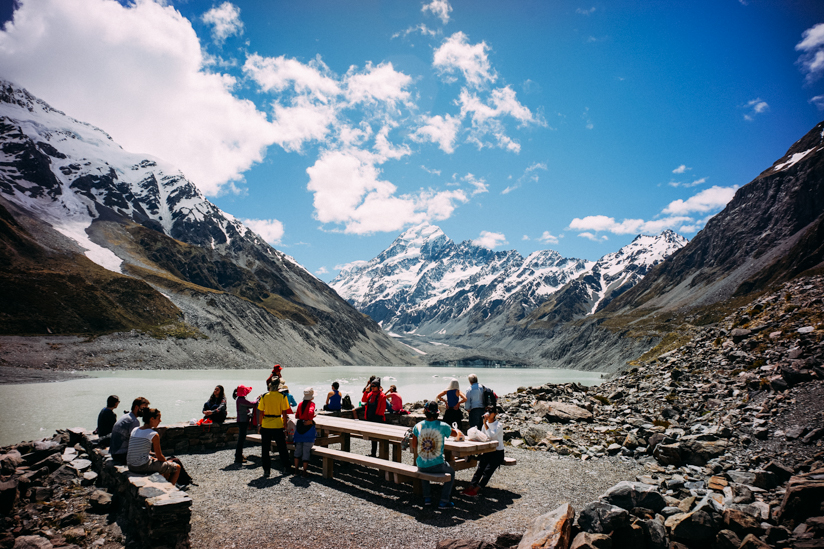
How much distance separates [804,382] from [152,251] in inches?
6846

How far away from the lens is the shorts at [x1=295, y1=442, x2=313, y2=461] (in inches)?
464

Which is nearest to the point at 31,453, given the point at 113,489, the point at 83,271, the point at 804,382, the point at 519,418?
the point at 113,489

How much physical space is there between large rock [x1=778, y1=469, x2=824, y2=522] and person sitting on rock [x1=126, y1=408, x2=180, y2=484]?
1203 centimetres

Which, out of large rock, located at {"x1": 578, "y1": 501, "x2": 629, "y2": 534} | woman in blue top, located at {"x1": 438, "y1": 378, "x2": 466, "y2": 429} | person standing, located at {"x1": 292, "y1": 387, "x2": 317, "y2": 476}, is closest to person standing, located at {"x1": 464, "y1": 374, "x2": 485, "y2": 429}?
woman in blue top, located at {"x1": 438, "y1": 378, "x2": 466, "y2": 429}

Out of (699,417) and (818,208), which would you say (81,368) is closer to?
(699,417)

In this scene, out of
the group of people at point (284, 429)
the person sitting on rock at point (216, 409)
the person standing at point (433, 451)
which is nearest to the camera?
the group of people at point (284, 429)

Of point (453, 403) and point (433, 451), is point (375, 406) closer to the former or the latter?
point (453, 403)

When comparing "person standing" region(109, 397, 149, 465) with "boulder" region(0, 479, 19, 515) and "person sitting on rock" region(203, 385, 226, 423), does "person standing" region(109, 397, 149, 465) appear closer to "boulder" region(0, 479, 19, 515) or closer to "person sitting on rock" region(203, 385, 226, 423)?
"boulder" region(0, 479, 19, 515)

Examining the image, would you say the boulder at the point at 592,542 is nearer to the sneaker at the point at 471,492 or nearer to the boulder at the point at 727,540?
the boulder at the point at 727,540

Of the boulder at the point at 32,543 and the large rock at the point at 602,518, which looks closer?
the large rock at the point at 602,518

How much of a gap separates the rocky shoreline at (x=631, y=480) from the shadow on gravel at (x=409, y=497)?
71 mm

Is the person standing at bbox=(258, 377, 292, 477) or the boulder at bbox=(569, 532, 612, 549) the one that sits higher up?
the person standing at bbox=(258, 377, 292, 477)

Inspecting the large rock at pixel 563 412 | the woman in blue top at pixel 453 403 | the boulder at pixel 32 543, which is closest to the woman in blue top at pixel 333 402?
the woman in blue top at pixel 453 403

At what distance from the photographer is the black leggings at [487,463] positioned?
10.6 metres
